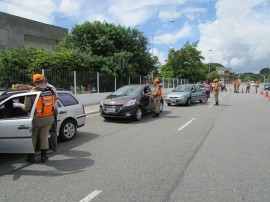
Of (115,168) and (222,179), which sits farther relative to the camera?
(115,168)

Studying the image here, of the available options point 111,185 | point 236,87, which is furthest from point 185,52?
point 111,185

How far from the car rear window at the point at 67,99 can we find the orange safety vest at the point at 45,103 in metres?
2.01

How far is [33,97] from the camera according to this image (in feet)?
17.3

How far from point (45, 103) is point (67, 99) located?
2.41 meters

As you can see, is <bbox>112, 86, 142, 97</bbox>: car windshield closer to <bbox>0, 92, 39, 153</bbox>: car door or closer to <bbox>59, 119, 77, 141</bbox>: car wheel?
<bbox>59, 119, 77, 141</bbox>: car wheel

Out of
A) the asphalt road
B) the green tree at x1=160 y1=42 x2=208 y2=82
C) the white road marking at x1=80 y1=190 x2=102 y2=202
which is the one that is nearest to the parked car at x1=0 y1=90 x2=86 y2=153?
the asphalt road

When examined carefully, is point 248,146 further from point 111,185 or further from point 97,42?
point 97,42

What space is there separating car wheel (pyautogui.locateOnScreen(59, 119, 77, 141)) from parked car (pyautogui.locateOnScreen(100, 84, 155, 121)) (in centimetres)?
298

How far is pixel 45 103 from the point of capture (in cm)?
530

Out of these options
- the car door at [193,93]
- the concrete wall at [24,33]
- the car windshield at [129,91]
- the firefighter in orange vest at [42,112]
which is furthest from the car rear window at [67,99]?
the concrete wall at [24,33]

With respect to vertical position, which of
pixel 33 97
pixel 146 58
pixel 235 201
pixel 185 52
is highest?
pixel 185 52

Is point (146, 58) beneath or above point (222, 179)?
above

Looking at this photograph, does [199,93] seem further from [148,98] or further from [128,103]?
[128,103]

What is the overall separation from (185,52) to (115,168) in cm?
4066
